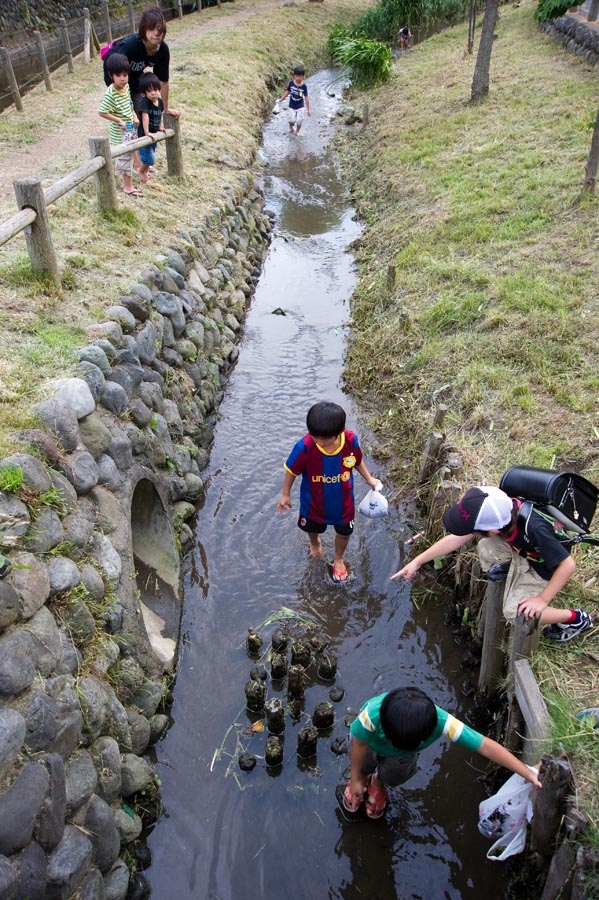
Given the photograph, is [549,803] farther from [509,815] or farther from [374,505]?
[374,505]

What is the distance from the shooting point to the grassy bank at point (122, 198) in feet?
17.9

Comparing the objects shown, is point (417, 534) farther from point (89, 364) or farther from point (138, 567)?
point (89, 364)

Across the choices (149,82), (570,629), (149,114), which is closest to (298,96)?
(149,114)

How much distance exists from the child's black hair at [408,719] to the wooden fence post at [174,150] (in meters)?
8.78

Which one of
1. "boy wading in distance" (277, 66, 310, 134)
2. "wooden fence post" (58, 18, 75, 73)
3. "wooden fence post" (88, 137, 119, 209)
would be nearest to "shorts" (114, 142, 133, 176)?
"wooden fence post" (88, 137, 119, 209)

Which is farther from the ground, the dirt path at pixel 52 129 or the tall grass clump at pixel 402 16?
the tall grass clump at pixel 402 16

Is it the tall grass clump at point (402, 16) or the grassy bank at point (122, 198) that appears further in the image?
the tall grass clump at point (402, 16)

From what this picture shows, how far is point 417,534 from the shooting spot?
6.11m

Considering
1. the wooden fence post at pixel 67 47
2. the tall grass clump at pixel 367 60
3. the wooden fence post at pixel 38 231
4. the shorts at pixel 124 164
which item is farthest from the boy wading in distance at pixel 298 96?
the wooden fence post at pixel 38 231

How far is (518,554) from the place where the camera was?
410 centimetres

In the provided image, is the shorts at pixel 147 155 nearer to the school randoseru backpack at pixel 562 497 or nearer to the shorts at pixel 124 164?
the shorts at pixel 124 164

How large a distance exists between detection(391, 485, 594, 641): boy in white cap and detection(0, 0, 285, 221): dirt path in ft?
20.7

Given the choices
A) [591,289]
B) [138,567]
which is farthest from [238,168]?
[138,567]

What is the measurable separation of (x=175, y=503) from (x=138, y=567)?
86 centimetres
